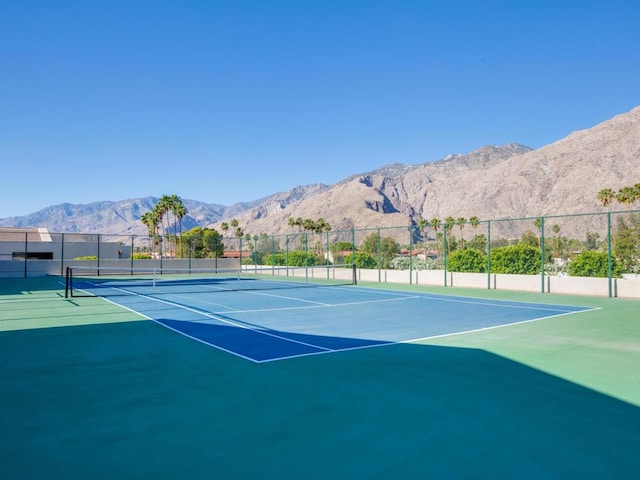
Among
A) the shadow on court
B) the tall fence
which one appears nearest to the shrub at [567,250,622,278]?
the tall fence

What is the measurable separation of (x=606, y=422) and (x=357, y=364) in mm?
3137

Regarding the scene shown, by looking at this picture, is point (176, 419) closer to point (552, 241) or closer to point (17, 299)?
point (17, 299)

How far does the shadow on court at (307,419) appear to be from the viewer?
367 centimetres

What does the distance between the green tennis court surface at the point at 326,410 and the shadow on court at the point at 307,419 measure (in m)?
0.02

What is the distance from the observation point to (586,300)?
51.4ft

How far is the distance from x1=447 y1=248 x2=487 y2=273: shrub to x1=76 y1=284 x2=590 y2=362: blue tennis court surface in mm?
8854

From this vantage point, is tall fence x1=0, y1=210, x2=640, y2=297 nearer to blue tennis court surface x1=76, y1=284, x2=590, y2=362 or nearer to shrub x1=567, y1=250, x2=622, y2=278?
shrub x1=567, y1=250, x2=622, y2=278

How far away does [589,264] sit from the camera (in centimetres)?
2250

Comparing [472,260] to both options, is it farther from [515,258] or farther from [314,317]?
[314,317]

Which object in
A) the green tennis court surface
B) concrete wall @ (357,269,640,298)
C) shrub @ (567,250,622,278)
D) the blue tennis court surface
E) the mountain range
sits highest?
the mountain range

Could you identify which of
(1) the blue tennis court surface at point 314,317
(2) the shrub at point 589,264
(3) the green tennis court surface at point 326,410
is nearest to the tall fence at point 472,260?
(2) the shrub at point 589,264

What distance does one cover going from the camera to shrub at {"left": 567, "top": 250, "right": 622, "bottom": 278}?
72.0ft

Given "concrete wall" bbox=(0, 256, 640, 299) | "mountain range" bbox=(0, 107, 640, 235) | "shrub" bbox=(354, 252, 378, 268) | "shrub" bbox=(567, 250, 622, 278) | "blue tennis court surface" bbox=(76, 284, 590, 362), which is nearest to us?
"blue tennis court surface" bbox=(76, 284, 590, 362)

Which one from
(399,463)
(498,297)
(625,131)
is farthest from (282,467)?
(625,131)
